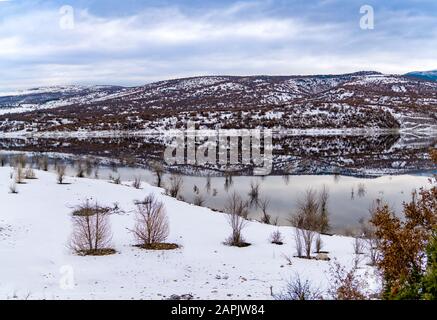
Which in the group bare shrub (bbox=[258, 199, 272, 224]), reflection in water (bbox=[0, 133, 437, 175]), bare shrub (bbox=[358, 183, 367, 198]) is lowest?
bare shrub (bbox=[258, 199, 272, 224])

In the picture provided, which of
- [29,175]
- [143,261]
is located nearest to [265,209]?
A: [143,261]

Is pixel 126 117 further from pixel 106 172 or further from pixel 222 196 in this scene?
pixel 222 196

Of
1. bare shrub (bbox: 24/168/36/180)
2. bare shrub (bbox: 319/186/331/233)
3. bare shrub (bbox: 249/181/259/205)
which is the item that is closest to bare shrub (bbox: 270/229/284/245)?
bare shrub (bbox: 319/186/331/233)

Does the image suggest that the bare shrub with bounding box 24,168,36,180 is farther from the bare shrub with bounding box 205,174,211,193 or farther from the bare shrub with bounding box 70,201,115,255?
the bare shrub with bounding box 70,201,115,255

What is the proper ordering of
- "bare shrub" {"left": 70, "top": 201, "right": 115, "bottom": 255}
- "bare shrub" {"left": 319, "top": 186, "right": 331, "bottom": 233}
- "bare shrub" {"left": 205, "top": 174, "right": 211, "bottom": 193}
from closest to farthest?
"bare shrub" {"left": 70, "top": 201, "right": 115, "bottom": 255}
"bare shrub" {"left": 319, "top": 186, "right": 331, "bottom": 233}
"bare shrub" {"left": 205, "top": 174, "right": 211, "bottom": 193}

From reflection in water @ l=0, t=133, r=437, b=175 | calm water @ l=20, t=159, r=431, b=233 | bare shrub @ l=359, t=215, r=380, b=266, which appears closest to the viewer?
bare shrub @ l=359, t=215, r=380, b=266

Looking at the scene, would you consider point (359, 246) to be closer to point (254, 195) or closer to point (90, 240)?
point (90, 240)

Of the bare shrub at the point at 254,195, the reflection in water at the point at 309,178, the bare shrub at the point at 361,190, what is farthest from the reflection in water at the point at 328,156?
the bare shrub at the point at 361,190
